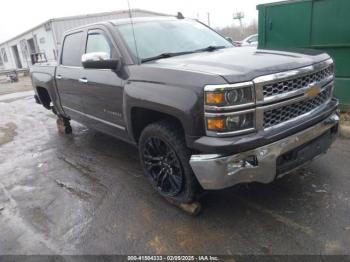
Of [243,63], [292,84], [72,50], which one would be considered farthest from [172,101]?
[72,50]

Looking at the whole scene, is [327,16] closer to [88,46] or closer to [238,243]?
[88,46]

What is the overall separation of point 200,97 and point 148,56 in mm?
1196

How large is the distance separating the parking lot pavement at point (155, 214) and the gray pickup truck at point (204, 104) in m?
0.38

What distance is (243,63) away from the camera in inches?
111

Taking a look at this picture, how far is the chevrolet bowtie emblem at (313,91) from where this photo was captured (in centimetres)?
293

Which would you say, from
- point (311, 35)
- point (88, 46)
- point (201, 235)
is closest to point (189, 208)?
point (201, 235)

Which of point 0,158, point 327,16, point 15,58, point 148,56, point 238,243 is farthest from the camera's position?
point 15,58

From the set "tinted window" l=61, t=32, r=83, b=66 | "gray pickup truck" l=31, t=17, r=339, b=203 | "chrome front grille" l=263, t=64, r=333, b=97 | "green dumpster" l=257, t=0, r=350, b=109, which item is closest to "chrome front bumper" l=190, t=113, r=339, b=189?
Answer: "gray pickup truck" l=31, t=17, r=339, b=203

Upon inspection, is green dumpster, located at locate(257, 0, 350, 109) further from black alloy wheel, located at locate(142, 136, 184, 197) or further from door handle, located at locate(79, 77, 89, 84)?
door handle, located at locate(79, 77, 89, 84)

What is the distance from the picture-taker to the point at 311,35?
544 cm

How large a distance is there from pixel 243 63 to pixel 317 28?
10.6 ft

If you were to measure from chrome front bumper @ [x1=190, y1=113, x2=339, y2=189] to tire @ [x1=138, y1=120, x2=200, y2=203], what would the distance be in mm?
257

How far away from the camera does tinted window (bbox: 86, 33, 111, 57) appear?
3947mm

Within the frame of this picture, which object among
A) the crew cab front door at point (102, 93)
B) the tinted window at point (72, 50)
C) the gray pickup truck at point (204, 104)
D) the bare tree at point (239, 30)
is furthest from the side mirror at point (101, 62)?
the bare tree at point (239, 30)
